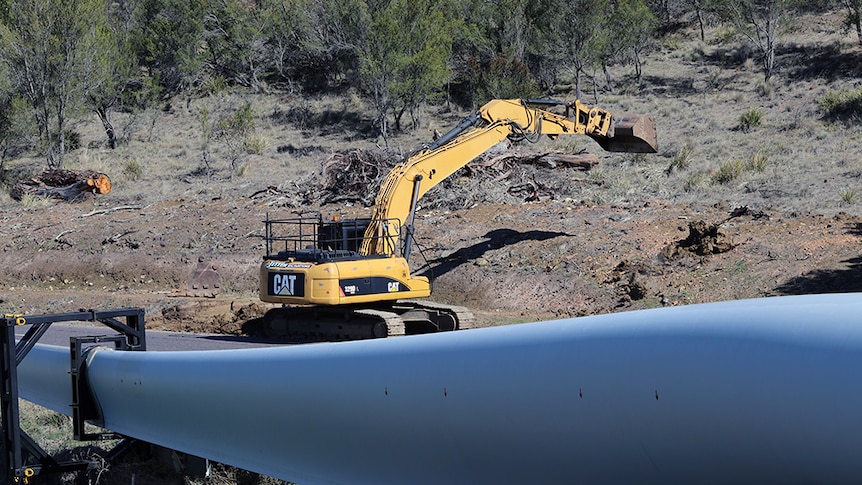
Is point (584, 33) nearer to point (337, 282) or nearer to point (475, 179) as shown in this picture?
point (475, 179)

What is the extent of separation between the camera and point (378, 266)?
1666 centimetres

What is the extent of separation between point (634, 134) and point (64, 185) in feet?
86.0

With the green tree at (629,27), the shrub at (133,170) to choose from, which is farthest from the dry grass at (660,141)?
the green tree at (629,27)

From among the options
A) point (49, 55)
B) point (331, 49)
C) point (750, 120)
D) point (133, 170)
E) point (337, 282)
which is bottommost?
point (337, 282)

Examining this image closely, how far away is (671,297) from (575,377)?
53.3 ft

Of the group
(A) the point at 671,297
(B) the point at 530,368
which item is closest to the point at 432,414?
(B) the point at 530,368

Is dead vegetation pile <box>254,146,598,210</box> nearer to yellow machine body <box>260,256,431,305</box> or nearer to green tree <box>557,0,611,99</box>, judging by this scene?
yellow machine body <box>260,256,431,305</box>

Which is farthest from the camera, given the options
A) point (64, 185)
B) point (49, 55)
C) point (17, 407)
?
point (49, 55)

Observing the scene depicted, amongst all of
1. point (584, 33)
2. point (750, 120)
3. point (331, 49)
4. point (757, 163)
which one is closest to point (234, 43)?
point (331, 49)

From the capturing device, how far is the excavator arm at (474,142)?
17797 mm

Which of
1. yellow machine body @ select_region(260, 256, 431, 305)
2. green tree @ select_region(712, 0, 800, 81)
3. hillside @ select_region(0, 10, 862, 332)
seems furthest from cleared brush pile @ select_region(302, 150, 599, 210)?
green tree @ select_region(712, 0, 800, 81)

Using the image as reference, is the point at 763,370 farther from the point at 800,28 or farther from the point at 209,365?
the point at 800,28

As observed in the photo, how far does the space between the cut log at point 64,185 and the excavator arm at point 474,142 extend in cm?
2300

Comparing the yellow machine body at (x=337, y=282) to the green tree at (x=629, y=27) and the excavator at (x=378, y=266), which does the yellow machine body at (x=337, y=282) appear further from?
the green tree at (x=629, y=27)
